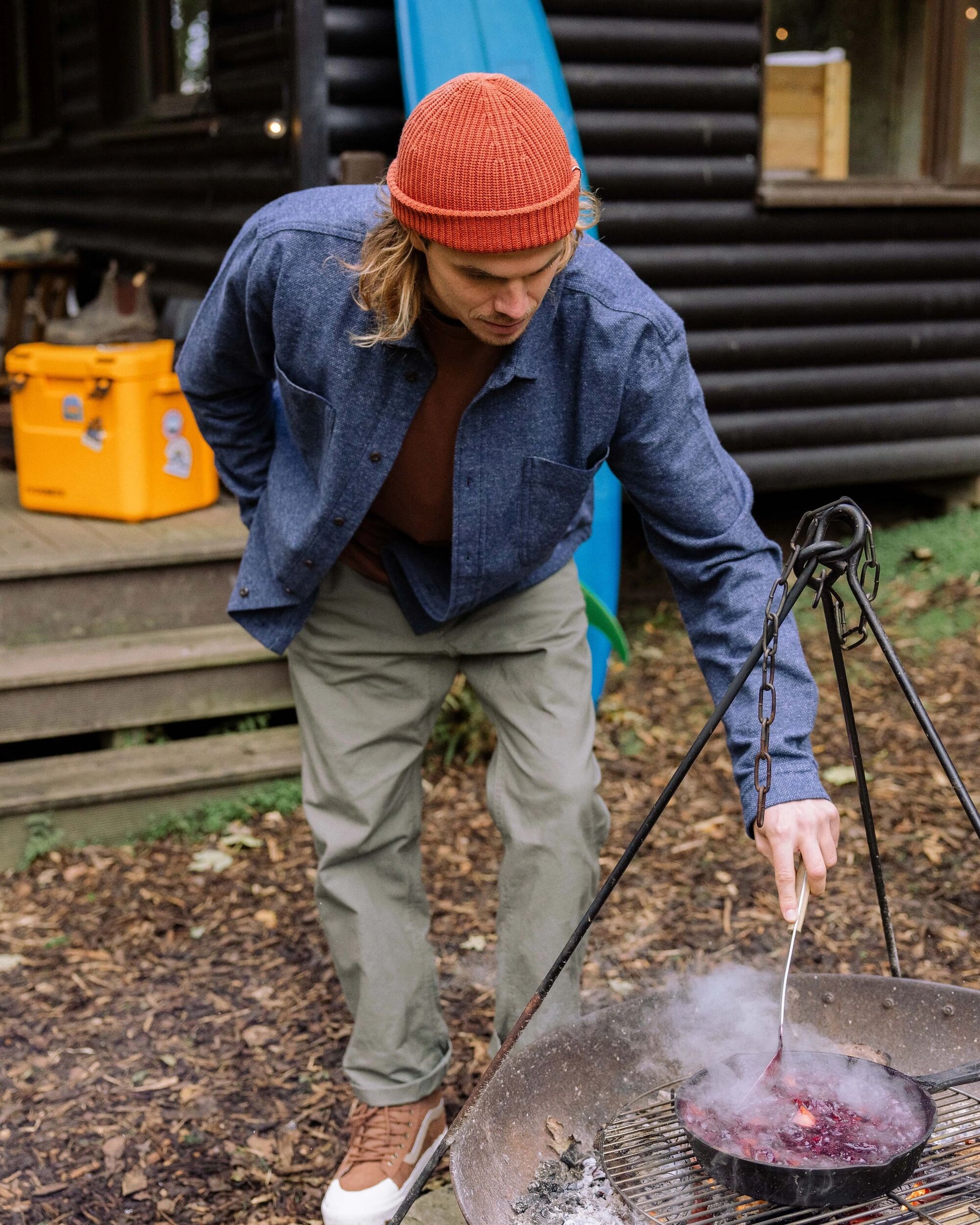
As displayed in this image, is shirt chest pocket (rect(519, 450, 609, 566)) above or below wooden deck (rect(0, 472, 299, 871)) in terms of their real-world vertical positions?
above

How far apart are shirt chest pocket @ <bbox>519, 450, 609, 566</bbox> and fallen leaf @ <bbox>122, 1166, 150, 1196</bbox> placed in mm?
1463

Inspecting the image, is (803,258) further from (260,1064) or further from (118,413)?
(260,1064)

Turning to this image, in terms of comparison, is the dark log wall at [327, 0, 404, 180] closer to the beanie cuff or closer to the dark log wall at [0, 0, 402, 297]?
the dark log wall at [0, 0, 402, 297]

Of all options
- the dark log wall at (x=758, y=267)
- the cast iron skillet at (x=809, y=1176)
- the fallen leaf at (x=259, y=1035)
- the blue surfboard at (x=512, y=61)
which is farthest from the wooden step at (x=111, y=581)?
the cast iron skillet at (x=809, y=1176)

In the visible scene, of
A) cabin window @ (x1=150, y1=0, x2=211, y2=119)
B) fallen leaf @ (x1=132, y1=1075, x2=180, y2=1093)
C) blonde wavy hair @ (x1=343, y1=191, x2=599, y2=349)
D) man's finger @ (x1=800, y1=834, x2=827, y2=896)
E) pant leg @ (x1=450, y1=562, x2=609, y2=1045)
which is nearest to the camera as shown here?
man's finger @ (x1=800, y1=834, x2=827, y2=896)

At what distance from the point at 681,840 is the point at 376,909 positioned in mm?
1692

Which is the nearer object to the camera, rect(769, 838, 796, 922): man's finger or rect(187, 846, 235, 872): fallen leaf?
rect(769, 838, 796, 922): man's finger

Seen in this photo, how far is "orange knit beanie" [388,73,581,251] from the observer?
1.75 meters

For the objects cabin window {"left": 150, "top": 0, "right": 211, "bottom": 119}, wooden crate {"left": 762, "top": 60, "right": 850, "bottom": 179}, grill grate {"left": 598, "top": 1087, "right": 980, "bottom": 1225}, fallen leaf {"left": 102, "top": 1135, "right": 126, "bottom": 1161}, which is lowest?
fallen leaf {"left": 102, "top": 1135, "right": 126, "bottom": 1161}

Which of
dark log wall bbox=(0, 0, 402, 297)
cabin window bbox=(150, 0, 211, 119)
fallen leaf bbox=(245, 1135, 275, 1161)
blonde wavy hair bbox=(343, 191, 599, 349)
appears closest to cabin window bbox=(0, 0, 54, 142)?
dark log wall bbox=(0, 0, 402, 297)

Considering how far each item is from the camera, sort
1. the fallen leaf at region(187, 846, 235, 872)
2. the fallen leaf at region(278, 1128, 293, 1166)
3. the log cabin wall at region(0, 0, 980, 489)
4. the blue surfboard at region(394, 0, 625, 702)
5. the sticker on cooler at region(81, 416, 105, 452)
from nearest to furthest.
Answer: the fallen leaf at region(278, 1128, 293, 1166) < the fallen leaf at region(187, 846, 235, 872) < the blue surfboard at region(394, 0, 625, 702) < the sticker on cooler at region(81, 416, 105, 452) < the log cabin wall at region(0, 0, 980, 489)

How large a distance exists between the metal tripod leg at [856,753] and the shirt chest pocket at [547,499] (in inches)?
17.7

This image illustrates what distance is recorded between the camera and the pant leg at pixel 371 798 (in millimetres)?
2439

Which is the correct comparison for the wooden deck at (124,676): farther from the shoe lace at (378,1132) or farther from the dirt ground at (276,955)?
the shoe lace at (378,1132)
